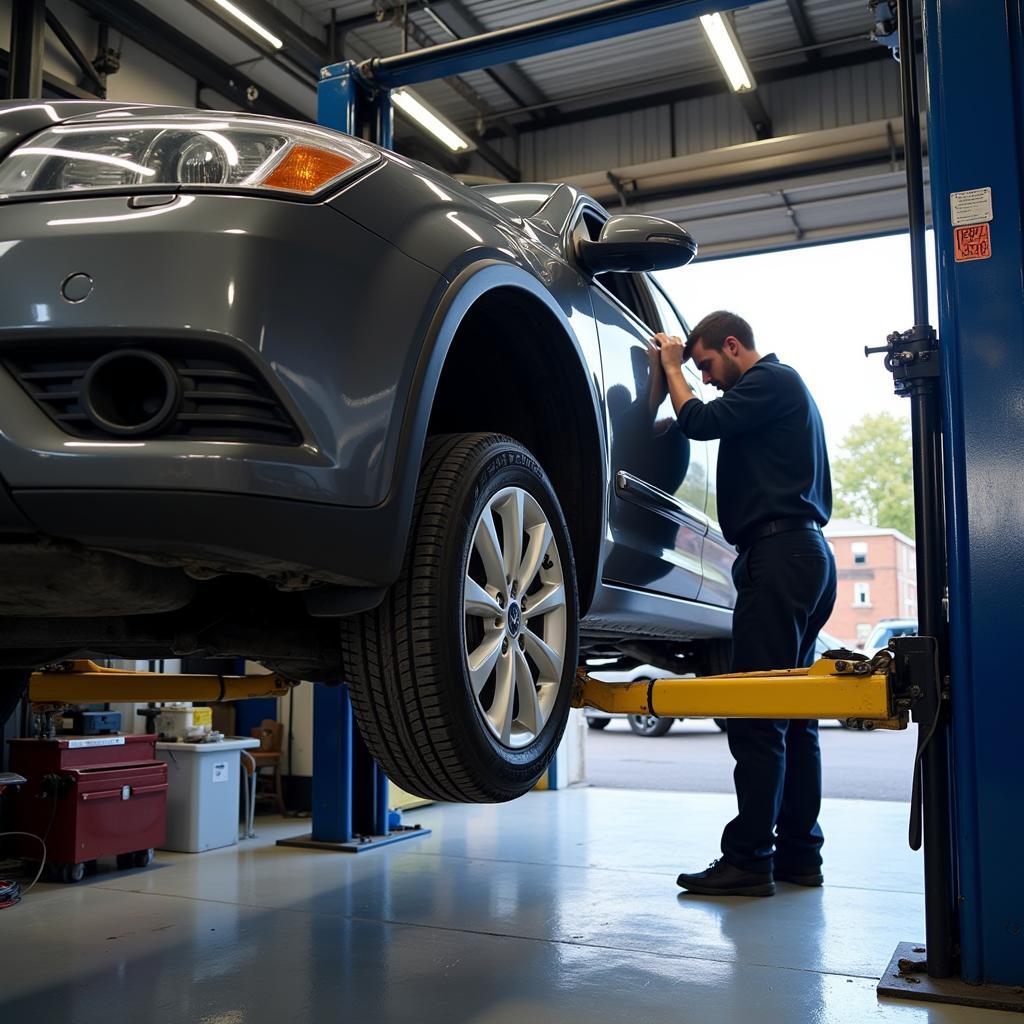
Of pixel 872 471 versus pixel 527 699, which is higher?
pixel 872 471

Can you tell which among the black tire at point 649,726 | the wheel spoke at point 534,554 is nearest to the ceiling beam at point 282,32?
the wheel spoke at point 534,554

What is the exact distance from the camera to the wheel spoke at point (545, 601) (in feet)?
6.66

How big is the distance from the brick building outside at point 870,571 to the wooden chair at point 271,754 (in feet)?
84.5

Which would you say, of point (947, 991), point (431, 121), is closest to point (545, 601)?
point (947, 991)

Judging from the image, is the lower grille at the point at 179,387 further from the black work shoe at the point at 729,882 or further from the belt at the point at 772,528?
the black work shoe at the point at 729,882

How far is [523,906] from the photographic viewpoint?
128 inches

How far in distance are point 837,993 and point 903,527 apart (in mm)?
29512

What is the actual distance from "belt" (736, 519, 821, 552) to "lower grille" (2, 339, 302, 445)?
7.14 ft

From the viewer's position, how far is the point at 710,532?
3479 millimetres

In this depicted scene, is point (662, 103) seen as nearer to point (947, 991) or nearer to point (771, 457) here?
point (771, 457)

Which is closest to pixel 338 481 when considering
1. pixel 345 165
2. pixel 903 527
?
pixel 345 165

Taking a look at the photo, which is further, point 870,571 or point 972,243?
point 870,571

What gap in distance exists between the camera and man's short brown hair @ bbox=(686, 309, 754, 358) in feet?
11.1

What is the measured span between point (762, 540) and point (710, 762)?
5.75 metres
